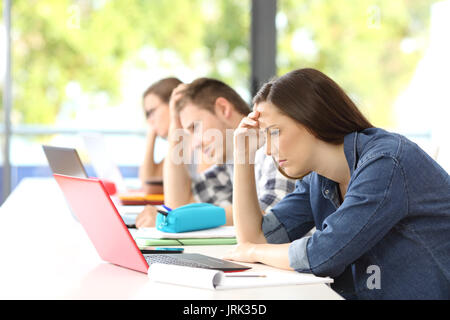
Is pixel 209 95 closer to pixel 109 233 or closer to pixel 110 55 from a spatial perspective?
pixel 109 233

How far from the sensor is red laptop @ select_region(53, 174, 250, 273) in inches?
46.6

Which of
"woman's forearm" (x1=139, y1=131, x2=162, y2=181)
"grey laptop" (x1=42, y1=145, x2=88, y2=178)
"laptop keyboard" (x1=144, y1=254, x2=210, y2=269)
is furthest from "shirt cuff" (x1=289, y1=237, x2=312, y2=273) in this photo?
"woman's forearm" (x1=139, y1=131, x2=162, y2=181)

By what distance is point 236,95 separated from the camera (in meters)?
2.29

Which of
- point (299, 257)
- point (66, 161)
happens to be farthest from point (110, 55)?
point (299, 257)

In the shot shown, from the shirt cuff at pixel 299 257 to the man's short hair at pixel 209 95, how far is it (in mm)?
1068

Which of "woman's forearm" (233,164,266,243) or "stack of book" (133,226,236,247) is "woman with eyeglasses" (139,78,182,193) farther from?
"woman's forearm" (233,164,266,243)

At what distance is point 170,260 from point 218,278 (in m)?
0.19

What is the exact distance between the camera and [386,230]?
3.99ft

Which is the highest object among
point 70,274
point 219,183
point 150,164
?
point 70,274

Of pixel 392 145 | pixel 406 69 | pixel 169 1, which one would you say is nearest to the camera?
pixel 392 145

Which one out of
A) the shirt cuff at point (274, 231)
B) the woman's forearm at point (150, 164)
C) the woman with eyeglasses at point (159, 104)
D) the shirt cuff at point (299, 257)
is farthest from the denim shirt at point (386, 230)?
the woman's forearm at point (150, 164)

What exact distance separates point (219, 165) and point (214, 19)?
3049mm
